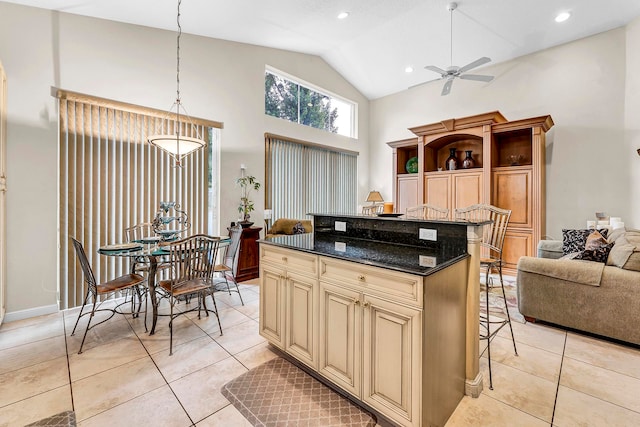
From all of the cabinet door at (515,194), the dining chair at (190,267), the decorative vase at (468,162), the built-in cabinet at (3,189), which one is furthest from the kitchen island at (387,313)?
the decorative vase at (468,162)

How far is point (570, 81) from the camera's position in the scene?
4.73 m

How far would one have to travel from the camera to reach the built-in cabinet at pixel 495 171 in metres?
4.59

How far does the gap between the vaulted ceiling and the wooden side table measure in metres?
3.03

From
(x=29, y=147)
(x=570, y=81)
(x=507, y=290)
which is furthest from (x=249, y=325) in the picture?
(x=570, y=81)

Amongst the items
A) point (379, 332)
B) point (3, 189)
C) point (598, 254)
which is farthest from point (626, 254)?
point (3, 189)

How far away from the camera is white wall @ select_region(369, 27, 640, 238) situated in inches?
171

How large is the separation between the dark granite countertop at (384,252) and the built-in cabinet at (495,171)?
3685 millimetres

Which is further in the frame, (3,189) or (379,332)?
(3,189)

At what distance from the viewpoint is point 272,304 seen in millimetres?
2314

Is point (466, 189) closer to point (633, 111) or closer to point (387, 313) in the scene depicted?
point (633, 111)

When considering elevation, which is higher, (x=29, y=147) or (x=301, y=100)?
(x=301, y=100)

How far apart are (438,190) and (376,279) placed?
179 inches

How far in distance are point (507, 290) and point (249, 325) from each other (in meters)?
3.61

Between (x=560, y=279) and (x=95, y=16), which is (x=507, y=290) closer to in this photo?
(x=560, y=279)
